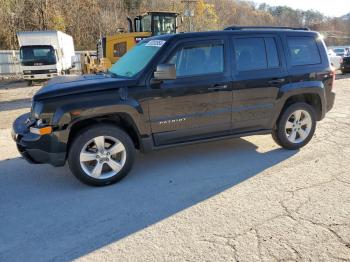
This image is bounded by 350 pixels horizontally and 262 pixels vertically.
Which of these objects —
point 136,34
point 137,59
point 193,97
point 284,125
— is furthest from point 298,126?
point 136,34

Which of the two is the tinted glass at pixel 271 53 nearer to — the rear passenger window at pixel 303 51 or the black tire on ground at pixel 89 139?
the rear passenger window at pixel 303 51

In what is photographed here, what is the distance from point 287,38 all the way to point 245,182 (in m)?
2.54

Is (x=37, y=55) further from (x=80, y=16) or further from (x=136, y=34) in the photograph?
(x=80, y=16)

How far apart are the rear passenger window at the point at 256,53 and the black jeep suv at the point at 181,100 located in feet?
0.05

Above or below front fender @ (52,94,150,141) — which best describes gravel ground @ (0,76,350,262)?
below

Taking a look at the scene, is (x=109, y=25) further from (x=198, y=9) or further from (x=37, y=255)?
(x=37, y=255)

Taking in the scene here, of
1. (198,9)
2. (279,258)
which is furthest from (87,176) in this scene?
(198,9)

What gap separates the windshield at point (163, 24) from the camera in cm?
1426

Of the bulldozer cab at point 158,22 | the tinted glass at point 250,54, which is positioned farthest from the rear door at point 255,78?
the bulldozer cab at point 158,22

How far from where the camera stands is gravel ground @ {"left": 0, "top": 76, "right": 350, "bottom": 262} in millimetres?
2932

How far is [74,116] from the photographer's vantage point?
157 inches

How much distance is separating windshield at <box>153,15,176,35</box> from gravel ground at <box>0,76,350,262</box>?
33.1 ft

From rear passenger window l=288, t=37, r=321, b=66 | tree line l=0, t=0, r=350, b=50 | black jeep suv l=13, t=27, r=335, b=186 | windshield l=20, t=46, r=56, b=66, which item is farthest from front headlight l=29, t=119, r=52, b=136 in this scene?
windshield l=20, t=46, r=56, b=66

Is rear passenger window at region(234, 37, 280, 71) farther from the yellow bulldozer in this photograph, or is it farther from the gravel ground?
the yellow bulldozer
